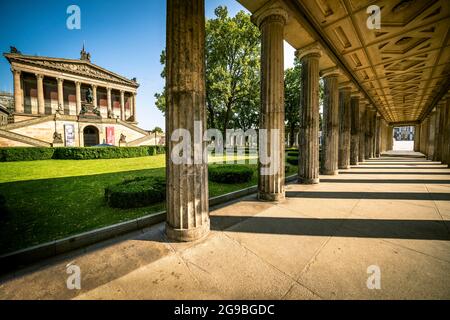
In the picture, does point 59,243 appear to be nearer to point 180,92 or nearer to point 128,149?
point 180,92

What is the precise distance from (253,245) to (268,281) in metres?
0.88

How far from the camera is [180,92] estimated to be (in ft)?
11.1

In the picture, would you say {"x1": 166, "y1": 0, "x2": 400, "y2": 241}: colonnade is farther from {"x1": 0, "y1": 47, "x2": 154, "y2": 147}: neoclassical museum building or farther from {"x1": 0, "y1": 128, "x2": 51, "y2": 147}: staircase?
{"x1": 0, "y1": 47, "x2": 154, "y2": 147}: neoclassical museum building

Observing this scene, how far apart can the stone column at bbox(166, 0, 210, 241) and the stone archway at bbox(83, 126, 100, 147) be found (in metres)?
39.4

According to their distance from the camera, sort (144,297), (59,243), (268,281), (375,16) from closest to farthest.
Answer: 1. (144,297)
2. (268,281)
3. (59,243)
4. (375,16)

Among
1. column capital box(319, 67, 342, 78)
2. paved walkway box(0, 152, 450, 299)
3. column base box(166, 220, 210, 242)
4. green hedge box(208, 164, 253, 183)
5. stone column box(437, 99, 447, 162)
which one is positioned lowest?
paved walkway box(0, 152, 450, 299)

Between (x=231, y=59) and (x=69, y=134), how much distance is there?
30.0 meters

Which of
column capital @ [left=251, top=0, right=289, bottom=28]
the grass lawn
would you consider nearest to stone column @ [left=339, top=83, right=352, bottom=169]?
column capital @ [left=251, top=0, right=289, bottom=28]

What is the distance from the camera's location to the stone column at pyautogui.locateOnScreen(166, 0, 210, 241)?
3.36 metres

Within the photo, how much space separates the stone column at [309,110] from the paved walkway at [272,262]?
3.60 meters

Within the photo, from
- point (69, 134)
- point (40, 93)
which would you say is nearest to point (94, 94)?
point (40, 93)

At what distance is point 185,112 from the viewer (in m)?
3.43

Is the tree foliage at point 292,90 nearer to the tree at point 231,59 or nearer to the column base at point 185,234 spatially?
the tree at point 231,59
